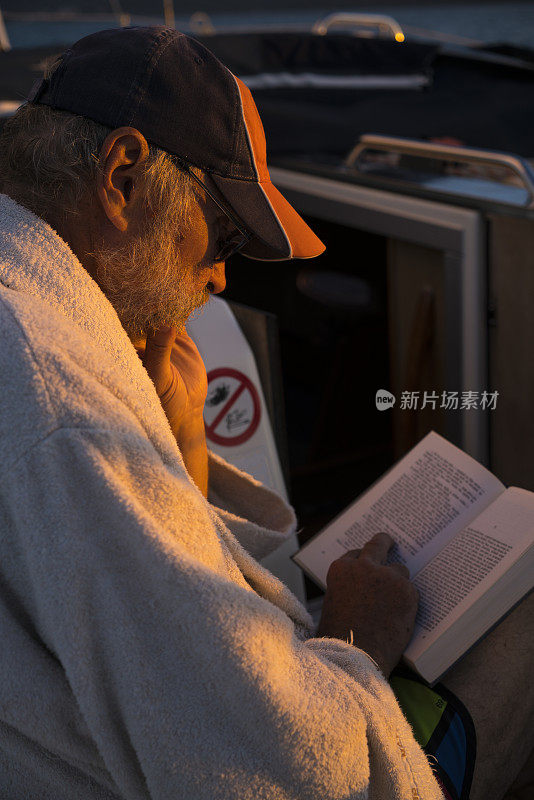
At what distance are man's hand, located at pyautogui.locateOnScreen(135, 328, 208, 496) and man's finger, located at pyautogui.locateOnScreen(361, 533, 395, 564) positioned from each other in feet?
1.11

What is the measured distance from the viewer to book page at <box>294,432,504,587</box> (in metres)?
1.46

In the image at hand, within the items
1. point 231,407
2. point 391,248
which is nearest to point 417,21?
point 391,248

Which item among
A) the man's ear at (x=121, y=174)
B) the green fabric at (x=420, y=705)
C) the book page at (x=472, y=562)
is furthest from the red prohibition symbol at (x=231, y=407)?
the man's ear at (x=121, y=174)

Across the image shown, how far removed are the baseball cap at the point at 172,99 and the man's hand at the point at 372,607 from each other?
58 centimetres

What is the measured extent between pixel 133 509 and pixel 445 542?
2.47ft

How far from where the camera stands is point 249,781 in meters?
0.90

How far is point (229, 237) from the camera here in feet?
3.78

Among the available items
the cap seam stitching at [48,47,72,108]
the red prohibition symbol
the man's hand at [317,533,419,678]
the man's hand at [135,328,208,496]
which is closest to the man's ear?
the cap seam stitching at [48,47,72,108]

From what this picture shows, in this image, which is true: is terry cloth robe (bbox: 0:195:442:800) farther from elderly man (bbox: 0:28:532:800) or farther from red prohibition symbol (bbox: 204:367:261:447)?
red prohibition symbol (bbox: 204:367:261:447)

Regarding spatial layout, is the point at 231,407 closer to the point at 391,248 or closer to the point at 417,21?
the point at 391,248

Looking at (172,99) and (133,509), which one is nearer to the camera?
Result: (133,509)

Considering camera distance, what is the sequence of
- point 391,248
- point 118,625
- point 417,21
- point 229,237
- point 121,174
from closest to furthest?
1. point 118,625
2. point 121,174
3. point 229,237
4. point 391,248
5. point 417,21

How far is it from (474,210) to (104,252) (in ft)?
4.83

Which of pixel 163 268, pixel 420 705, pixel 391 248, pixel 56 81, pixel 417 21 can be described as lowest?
pixel 420 705
